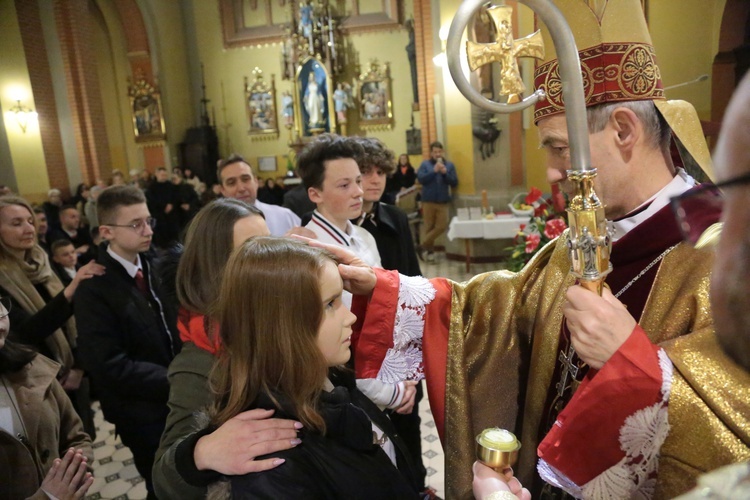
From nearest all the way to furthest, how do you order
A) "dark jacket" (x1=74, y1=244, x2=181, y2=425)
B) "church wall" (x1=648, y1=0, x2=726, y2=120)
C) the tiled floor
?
"dark jacket" (x1=74, y1=244, x2=181, y2=425) → the tiled floor → "church wall" (x1=648, y1=0, x2=726, y2=120)

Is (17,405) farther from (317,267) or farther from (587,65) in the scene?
(587,65)

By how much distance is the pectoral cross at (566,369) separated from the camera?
1.25m

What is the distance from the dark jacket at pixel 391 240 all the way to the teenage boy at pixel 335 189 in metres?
0.29

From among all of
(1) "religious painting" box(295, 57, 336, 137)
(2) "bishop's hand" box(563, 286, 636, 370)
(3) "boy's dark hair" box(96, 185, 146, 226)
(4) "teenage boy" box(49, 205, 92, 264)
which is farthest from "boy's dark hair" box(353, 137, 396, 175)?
(1) "religious painting" box(295, 57, 336, 137)

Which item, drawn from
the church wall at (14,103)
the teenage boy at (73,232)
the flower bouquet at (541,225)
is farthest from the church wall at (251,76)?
the flower bouquet at (541,225)

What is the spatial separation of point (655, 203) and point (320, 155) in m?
1.69

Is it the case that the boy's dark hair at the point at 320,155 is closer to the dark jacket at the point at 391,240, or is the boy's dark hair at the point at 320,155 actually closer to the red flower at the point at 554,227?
the dark jacket at the point at 391,240

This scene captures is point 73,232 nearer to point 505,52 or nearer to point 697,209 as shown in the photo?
point 505,52

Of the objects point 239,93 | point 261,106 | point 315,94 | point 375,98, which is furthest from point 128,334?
point 239,93

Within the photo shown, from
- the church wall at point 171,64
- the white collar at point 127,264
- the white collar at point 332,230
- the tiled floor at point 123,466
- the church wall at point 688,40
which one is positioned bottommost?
the tiled floor at point 123,466

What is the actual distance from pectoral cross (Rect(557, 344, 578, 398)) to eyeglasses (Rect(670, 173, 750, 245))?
644 millimetres

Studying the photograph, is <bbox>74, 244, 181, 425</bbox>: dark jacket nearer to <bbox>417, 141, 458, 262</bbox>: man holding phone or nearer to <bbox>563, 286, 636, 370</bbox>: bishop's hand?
<bbox>563, 286, 636, 370</bbox>: bishop's hand

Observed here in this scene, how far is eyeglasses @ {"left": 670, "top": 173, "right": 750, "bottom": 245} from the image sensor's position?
569 millimetres

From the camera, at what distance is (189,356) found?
1523mm
